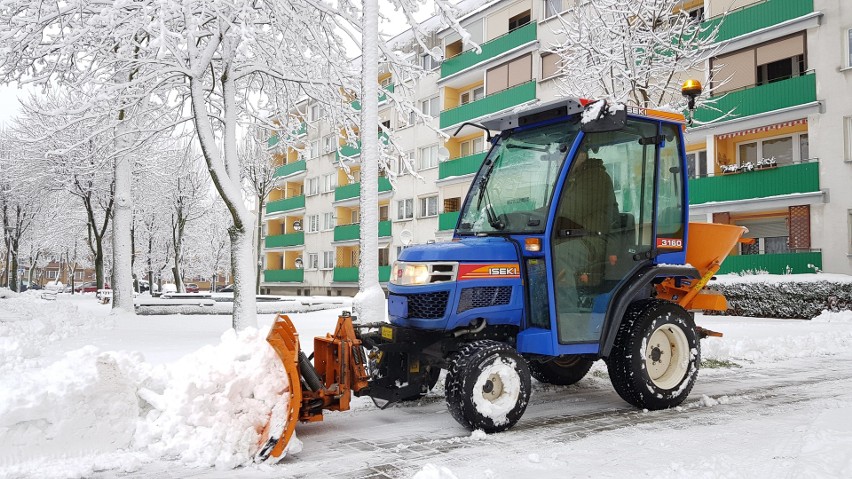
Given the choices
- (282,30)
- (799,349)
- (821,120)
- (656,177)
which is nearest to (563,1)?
(821,120)

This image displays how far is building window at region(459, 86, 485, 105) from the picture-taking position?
3244 cm

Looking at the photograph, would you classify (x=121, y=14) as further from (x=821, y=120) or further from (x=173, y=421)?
(x=821, y=120)

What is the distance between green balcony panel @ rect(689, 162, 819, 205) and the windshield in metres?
16.3

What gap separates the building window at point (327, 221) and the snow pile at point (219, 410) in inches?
1512

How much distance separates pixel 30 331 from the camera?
12.0m

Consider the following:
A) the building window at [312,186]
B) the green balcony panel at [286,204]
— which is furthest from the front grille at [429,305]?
the green balcony panel at [286,204]

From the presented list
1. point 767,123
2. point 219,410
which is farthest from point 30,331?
point 767,123

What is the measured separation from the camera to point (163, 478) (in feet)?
13.4

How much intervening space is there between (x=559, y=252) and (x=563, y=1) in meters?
22.8

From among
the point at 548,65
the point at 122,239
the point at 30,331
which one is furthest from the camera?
the point at 548,65

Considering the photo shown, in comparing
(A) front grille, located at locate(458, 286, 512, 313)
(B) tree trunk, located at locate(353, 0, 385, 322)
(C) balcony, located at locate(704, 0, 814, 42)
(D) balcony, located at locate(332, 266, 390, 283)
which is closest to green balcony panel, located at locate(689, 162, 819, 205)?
(C) balcony, located at locate(704, 0, 814, 42)

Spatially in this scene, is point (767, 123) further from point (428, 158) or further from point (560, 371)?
point (428, 158)

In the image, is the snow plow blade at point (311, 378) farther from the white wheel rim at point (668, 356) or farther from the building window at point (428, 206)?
the building window at point (428, 206)

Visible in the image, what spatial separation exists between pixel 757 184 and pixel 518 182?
16.7 metres
